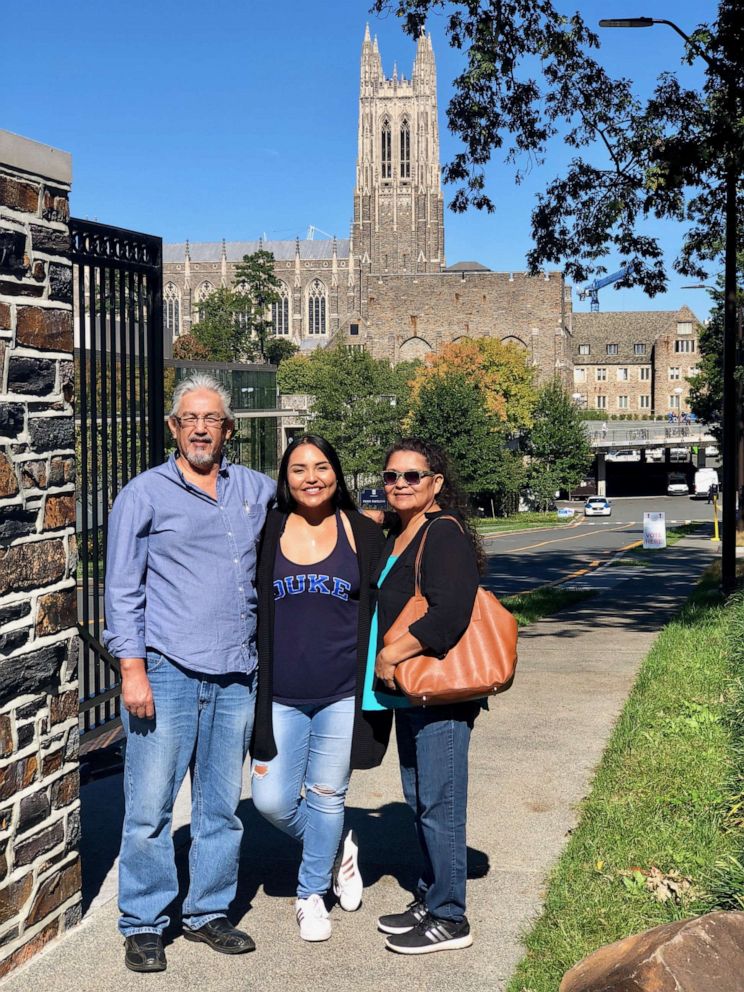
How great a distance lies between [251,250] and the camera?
5187 inches

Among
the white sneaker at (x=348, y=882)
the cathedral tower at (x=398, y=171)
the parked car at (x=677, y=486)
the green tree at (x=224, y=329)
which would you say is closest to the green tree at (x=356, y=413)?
the parked car at (x=677, y=486)

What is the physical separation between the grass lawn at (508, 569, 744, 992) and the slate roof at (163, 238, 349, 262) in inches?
4788

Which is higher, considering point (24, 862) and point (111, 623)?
point (111, 623)

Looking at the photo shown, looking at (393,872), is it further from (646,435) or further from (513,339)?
(513,339)

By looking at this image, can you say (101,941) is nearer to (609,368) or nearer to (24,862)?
(24,862)

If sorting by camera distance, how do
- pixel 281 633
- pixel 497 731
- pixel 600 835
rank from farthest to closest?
pixel 497 731
pixel 600 835
pixel 281 633

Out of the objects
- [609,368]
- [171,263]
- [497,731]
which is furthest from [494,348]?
[497,731]

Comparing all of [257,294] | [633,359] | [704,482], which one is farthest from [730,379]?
[633,359]

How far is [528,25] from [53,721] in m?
11.5

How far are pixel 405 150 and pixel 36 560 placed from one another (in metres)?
126

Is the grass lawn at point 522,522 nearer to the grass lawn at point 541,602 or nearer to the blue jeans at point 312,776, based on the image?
the grass lawn at point 541,602

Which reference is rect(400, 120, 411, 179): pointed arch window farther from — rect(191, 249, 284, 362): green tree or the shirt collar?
the shirt collar

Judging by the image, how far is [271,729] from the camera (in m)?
4.06

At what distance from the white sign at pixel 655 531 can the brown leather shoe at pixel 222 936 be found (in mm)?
25106
